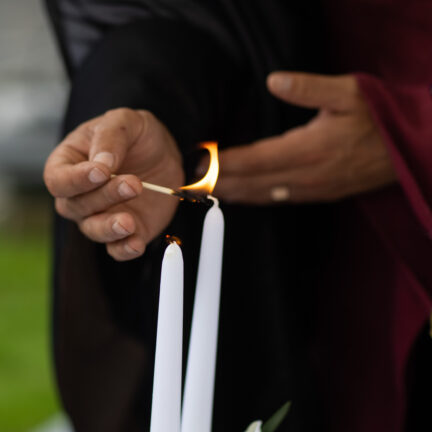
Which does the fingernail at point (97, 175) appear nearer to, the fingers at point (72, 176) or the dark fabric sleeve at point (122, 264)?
the fingers at point (72, 176)

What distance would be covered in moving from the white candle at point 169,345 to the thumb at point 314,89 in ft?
1.07

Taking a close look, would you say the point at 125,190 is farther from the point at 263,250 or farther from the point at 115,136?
the point at 263,250

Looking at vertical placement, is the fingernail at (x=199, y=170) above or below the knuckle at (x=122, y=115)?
below

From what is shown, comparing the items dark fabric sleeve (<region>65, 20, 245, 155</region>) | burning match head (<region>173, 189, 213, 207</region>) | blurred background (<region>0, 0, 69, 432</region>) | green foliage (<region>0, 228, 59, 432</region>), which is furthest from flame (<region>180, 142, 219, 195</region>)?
blurred background (<region>0, 0, 69, 432</region>)

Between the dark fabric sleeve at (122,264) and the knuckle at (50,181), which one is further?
the dark fabric sleeve at (122,264)

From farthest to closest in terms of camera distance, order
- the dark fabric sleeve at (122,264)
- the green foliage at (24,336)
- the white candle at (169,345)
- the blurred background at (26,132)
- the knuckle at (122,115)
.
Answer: the blurred background at (26,132) < the green foliage at (24,336) < the dark fabric sleeve at (122,264) < the knuckle at (122,115) < the white candle at (169,345)

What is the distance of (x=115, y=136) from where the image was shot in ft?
1.07

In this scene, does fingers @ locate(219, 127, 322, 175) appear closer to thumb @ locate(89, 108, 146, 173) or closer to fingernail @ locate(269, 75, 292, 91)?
fingernail @ locate(269, 75, 292, 91)

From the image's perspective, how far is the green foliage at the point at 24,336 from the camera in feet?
4.81

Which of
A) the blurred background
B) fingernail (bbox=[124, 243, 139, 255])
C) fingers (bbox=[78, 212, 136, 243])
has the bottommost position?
the blurred background

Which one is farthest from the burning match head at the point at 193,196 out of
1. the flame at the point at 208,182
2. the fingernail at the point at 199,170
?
the fingernail at the point at 199,170

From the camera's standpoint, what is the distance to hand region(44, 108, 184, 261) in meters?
0.30

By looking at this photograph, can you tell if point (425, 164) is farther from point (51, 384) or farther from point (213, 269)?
point (51, 384)

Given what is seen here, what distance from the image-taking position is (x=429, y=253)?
0.53 m
